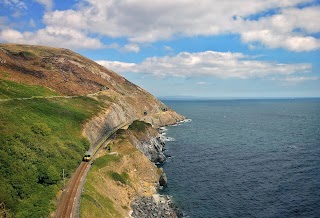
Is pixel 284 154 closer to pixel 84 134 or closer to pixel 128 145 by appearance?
pixel 128 145

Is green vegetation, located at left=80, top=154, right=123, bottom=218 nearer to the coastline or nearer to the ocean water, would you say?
the coastline

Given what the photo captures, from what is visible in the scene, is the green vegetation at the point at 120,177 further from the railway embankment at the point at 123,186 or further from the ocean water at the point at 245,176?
the ocean water at the point at 245,176

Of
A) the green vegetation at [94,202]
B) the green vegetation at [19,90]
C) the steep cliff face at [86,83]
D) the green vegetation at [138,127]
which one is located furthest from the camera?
the steep cliff face at [86,83]

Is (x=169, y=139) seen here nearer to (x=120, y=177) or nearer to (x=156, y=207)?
(x=120, y=177)

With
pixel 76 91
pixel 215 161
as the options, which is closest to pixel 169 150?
pixel 215 161

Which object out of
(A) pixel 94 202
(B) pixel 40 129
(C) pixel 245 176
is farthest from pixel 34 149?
(C) pixel 245 176

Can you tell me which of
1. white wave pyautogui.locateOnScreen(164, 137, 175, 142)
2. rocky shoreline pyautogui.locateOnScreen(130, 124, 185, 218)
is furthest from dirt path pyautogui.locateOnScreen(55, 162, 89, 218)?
white wave pyautogui.locateOnScreen(164, 137, 175, 142)

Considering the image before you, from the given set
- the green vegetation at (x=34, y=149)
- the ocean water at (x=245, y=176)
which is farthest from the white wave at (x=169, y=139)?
the green vegetation at (x=34, y=149)
